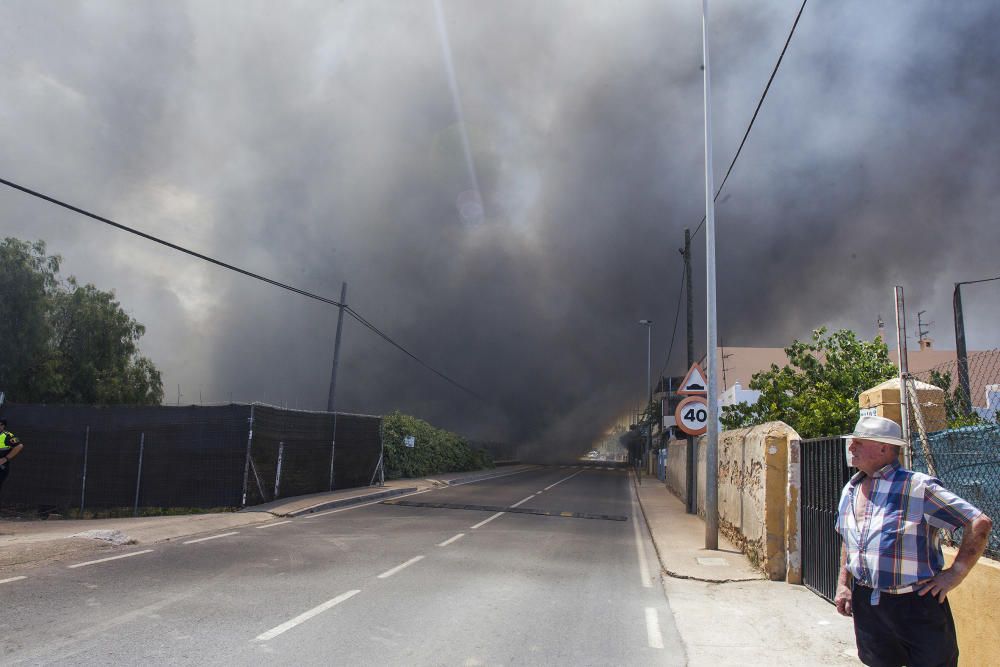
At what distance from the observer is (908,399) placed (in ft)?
18.8

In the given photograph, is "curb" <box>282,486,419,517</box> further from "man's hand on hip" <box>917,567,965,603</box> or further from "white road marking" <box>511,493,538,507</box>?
"man's hand on hip" <box>917,567,965,603</box>

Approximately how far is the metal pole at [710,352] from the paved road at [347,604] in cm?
129

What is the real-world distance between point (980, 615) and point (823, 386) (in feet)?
37.9

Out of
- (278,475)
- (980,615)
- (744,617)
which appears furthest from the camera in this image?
(278,475)

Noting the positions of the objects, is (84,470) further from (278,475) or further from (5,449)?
(278,475)

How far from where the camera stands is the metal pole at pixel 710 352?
444 inches

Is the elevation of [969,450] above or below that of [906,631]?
above

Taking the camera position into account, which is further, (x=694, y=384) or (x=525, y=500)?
(x=525, y=500)

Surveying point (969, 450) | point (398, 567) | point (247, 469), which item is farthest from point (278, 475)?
point (969, 450)

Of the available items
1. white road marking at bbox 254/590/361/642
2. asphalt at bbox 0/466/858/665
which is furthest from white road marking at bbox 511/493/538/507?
white road marking at bbox 254/590/361/642

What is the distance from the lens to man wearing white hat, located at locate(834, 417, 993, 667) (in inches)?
128

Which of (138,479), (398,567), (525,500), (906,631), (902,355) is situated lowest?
(525,500)

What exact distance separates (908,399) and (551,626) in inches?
147

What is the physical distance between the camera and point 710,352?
12211 mm
